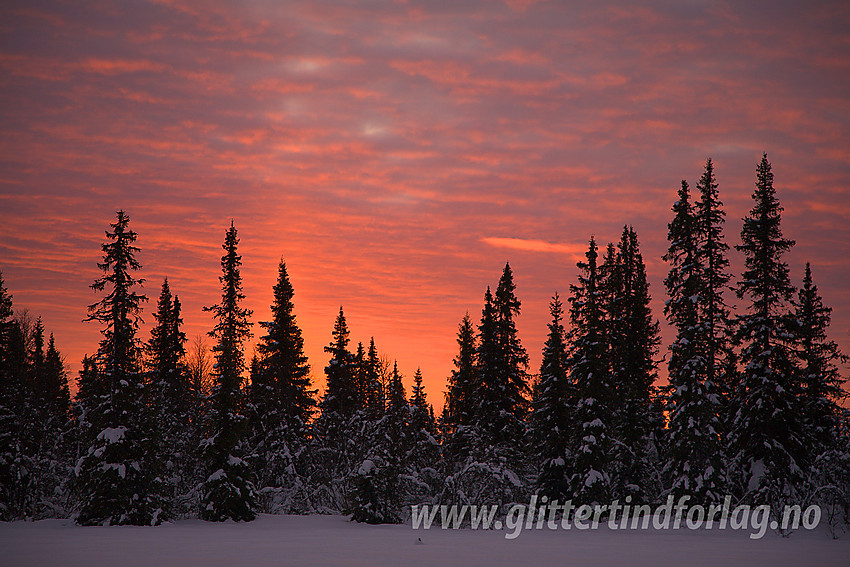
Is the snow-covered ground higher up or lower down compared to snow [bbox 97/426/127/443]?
lower down

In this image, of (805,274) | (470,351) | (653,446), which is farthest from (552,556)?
(470,351)

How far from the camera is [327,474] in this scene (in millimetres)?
43031

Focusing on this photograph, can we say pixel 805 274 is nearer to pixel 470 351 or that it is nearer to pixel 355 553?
pixel 470 351

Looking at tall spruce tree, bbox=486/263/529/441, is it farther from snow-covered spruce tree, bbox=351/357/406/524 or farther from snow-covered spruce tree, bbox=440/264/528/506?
snow-covered spruce tree, bbox=351/357/406/524

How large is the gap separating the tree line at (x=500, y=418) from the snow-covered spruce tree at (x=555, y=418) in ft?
0.36

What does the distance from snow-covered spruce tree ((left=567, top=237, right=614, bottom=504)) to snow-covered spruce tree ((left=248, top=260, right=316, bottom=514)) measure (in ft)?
55.6

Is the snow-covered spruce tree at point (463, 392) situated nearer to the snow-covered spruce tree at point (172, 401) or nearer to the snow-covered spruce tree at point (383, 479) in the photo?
the snow-covered spruce tree at point (383, 479)

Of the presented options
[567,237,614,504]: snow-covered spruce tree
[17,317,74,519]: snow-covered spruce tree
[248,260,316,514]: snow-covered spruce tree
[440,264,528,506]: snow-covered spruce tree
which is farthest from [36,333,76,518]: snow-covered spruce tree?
[567,237,614,504]: snow-covered spruce tree

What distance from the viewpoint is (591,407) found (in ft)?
111

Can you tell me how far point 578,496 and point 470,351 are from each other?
22967 mm

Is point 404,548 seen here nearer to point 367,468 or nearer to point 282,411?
point 367,468

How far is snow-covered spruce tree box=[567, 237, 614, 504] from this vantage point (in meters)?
33.2

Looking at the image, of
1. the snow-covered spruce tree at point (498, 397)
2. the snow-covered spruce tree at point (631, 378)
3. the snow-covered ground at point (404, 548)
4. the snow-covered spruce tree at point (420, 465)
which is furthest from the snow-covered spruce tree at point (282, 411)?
the snow-covered spruce tree at point (631, 378)

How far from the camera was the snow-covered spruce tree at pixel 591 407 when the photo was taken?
33.2m
